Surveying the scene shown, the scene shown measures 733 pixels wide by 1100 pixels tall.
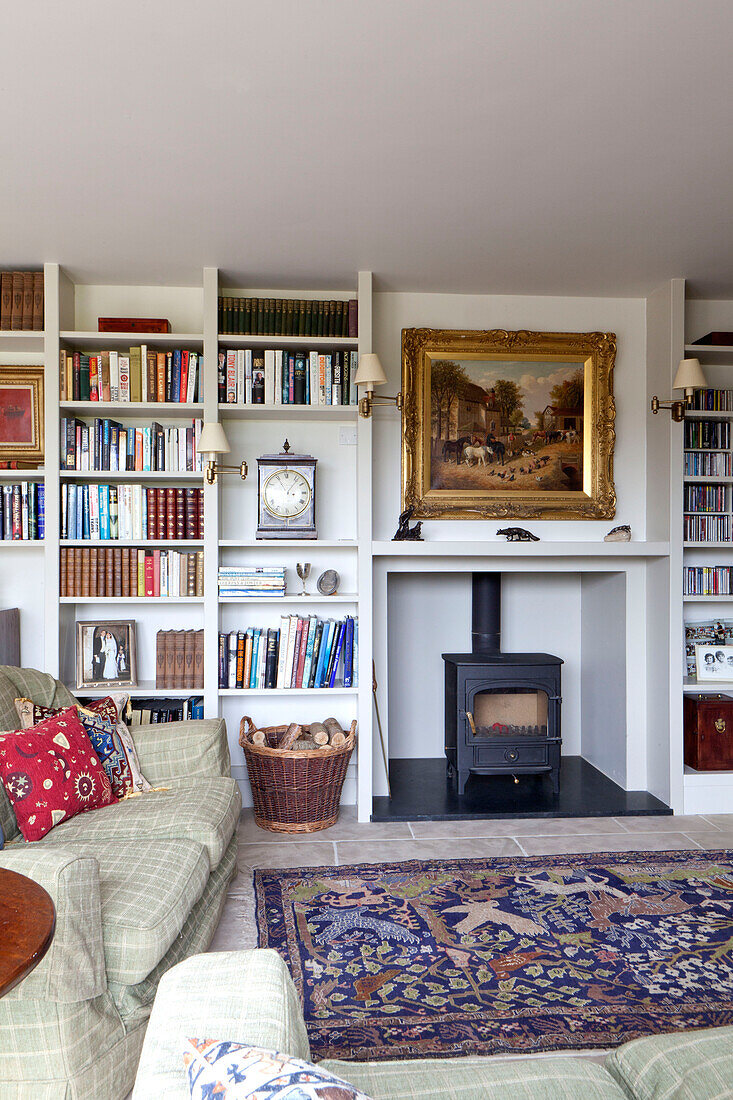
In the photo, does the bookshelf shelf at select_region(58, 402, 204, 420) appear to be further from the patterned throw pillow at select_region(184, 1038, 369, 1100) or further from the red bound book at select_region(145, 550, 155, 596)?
the patterned throw pillow at select_region(184, 1038, 369, 1100)

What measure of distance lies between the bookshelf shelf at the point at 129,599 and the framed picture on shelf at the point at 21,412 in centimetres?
78

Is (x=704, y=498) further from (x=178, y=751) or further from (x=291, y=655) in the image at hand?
(x=178, y=751)

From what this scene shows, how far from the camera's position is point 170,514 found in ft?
13.8

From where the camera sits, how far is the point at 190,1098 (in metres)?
0.87

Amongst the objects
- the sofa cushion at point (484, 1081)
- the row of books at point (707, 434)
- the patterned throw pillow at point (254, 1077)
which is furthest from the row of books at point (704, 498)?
the patterned throw pillow at point (254, 1077)

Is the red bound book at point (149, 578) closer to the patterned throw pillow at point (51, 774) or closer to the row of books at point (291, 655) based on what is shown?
the row of books at point (291, 655)

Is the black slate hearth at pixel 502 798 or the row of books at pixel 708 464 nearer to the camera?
the black slate hearth at pixel 502 798

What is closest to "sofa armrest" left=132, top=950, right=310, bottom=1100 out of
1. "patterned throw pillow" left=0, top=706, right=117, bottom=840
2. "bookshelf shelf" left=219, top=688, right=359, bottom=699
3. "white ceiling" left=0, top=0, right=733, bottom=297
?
"patterned throw pillow" left=0, top=706, right=117, bottom=840

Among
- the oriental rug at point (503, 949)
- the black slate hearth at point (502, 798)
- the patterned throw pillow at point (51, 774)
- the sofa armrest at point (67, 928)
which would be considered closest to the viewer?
the sofa armrest at point (67, 928)

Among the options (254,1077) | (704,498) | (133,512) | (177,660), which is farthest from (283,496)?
(254,1077)

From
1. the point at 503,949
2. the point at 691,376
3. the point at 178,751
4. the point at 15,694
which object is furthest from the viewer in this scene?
the point at 691,376

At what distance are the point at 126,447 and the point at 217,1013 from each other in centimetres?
347

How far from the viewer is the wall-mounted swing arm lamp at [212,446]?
393 centimetres

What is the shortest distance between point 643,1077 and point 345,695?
3200mm
